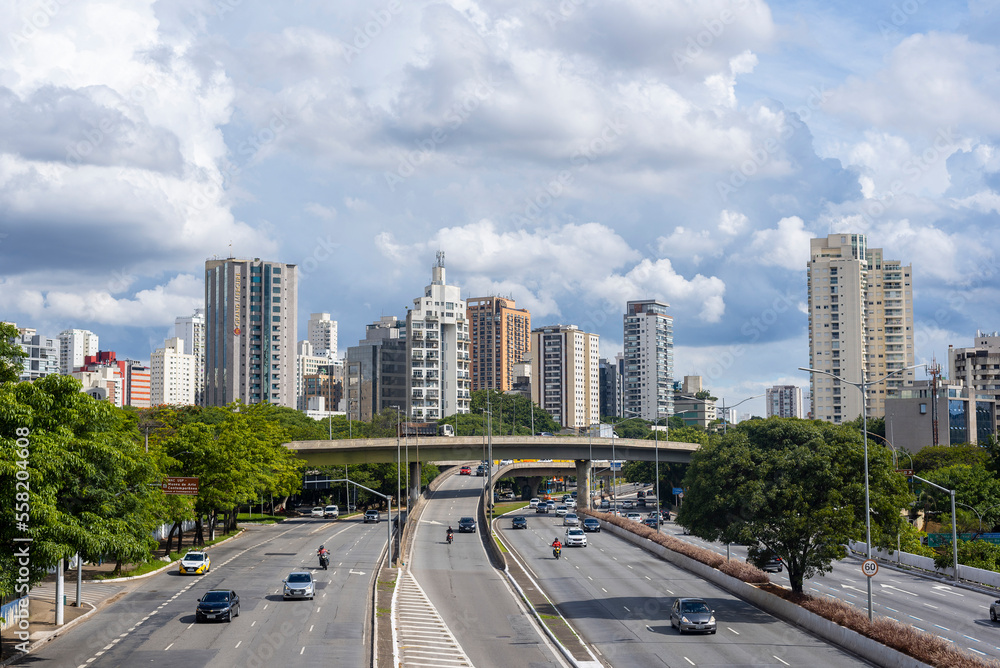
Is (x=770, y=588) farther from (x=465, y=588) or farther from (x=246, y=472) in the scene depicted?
(x=246, y=472)

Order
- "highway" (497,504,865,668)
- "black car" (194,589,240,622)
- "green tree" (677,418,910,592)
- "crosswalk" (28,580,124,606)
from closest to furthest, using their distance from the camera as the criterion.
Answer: "highway" (497,504,865,668)
"black car" (194,589,240,622)
"green tree" (677,418,910,592)
"crosswalk" (28,580,124,606)

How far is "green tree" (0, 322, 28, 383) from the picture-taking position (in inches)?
1251

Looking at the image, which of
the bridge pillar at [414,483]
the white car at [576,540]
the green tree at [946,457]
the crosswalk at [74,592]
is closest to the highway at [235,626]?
the crosswalk at [74,592]

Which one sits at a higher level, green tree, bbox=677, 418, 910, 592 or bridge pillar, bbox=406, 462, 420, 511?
green tree, bbox=677, 418, 910, 592

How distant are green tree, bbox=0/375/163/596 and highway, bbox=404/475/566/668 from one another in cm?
1245

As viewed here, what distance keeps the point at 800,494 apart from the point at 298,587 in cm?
2610

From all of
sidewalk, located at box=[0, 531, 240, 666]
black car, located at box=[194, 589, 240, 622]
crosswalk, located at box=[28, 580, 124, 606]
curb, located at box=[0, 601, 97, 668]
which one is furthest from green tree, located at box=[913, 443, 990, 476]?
curb, located at box=[0, 601, 97, 668]

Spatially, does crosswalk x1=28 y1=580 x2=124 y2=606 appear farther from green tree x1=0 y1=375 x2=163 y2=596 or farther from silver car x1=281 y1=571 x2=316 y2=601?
green tree x1=0 y1=375 x2=163 y2=596

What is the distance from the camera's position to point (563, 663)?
34.8 m

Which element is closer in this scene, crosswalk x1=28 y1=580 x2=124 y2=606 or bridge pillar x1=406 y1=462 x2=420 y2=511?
crosswalk x1=28 y1=580 x2=124 y2=606

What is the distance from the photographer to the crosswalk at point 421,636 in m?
35.2

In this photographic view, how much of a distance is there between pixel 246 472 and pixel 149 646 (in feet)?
140

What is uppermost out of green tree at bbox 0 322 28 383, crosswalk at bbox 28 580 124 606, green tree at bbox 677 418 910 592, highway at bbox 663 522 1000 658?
green tree at bbox 0 322 28 383

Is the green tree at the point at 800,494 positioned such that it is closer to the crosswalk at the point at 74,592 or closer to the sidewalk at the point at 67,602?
the sidewalk at the point at 67,602
